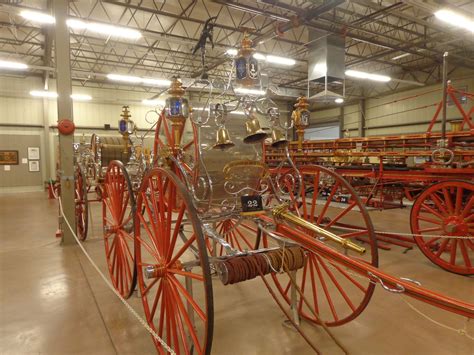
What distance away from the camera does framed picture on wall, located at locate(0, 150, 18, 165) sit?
44.1 feet

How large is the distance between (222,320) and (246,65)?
79.5 inches

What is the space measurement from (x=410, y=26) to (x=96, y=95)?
13.3 metres

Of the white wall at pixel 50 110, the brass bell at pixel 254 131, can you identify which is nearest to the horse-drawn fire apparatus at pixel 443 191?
the brass bell at pixel 254 131

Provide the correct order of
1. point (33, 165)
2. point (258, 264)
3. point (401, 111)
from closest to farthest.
Answer: point (258, 264) < point (401, 111) < point (33, 165)

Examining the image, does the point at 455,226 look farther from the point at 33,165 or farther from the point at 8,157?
the point at 8,157

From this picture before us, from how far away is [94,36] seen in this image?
973cm

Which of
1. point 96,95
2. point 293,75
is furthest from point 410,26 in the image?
point 96,95

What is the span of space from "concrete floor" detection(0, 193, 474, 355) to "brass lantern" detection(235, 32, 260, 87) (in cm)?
186

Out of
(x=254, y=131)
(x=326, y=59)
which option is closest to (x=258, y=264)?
(x=254, y=131)

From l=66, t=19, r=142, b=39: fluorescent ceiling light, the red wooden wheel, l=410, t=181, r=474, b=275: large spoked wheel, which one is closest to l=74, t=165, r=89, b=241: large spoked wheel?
the red wooden wheel

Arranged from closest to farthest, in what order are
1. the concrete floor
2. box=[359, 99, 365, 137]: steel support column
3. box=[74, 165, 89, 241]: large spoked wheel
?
1. the concrete floor
2. box=[74, 165, 89, 241]: large spoked wheel
3. box=[359, 99, 365, 137]: steel support column

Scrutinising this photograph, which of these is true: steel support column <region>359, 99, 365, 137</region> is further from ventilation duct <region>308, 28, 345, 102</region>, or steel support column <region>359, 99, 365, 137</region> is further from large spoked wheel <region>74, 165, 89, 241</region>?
large spoked wheel <region>74, 165, 89, 241</region>

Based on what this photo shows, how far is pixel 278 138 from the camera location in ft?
7.11

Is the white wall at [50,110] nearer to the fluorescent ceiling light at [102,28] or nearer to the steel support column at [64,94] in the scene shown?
the fluorescent ceiling light at [102,28]
